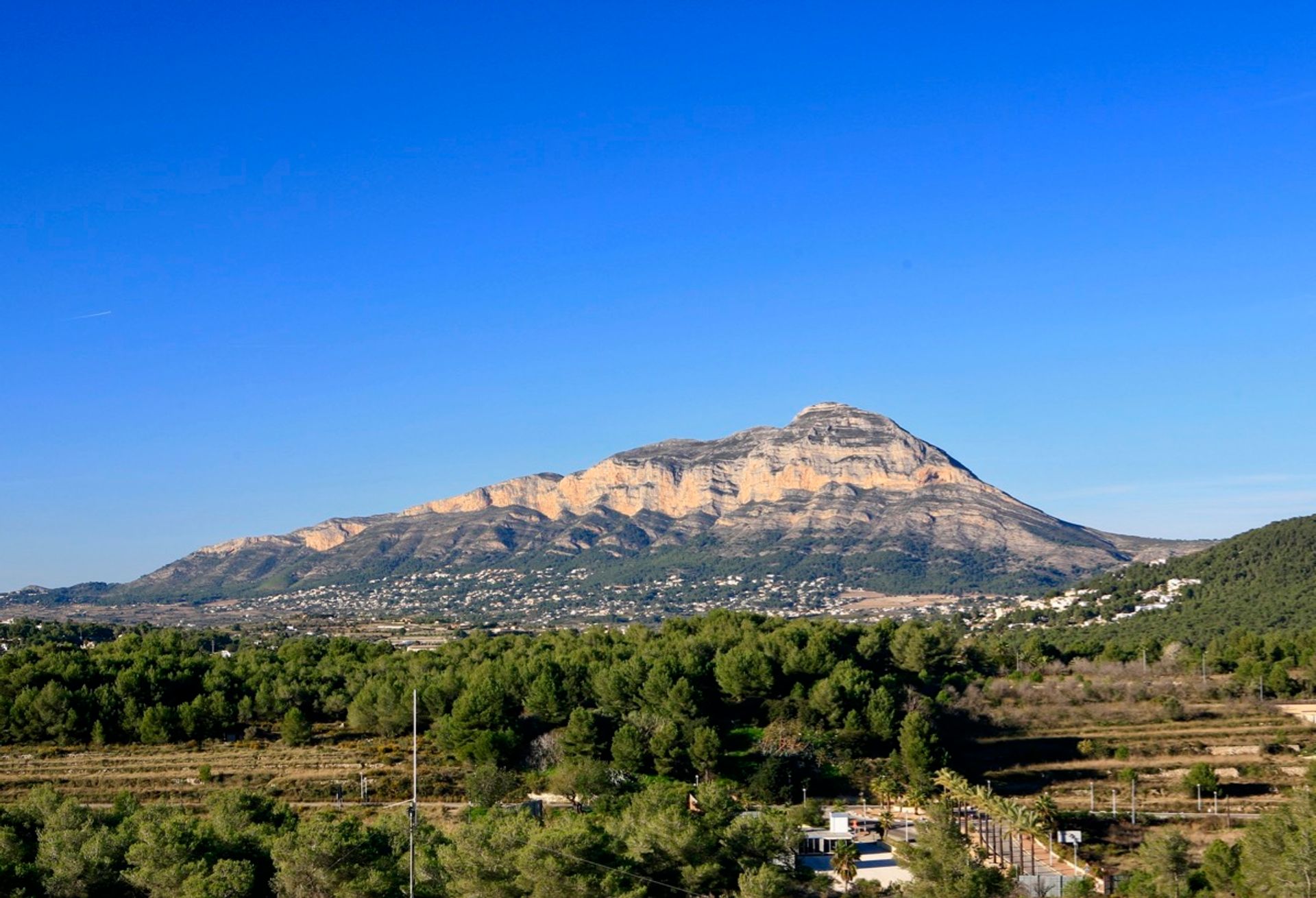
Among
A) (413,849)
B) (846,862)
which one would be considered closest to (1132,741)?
(846,862)

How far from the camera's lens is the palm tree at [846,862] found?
34.0 meters

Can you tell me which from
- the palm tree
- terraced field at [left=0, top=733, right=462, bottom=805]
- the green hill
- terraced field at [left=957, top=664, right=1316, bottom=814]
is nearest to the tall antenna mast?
the palm tree

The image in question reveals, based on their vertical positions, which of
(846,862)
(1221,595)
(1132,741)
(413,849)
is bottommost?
(846,862)

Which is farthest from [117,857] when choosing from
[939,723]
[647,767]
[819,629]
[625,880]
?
[819,629]

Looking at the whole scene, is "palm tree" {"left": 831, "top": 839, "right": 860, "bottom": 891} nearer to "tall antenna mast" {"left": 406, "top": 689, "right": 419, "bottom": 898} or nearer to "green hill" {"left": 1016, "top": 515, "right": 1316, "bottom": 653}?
"tall antenna mast" {"left": 406, "top": 689, "right": 419, "bottom": 898}

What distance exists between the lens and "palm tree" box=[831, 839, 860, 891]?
33969 millimetres

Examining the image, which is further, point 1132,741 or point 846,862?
point 1132,741

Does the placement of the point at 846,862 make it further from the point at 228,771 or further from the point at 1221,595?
the point at 1221,595

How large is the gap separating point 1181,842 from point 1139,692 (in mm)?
28137

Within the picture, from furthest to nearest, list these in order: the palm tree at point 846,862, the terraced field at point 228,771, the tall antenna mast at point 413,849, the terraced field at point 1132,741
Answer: the terraced field at point 1132,741 → the terraced field at point 228,771 → the palm tree at point 846,862 → the tall antenna mast at point 413,849

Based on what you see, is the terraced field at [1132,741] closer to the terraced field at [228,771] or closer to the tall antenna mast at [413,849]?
the terraced field at [228,771]

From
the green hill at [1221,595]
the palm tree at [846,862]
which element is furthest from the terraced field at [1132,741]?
the green hill at [1221,595]

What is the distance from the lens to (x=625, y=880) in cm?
2880

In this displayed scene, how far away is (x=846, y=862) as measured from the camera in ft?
113
